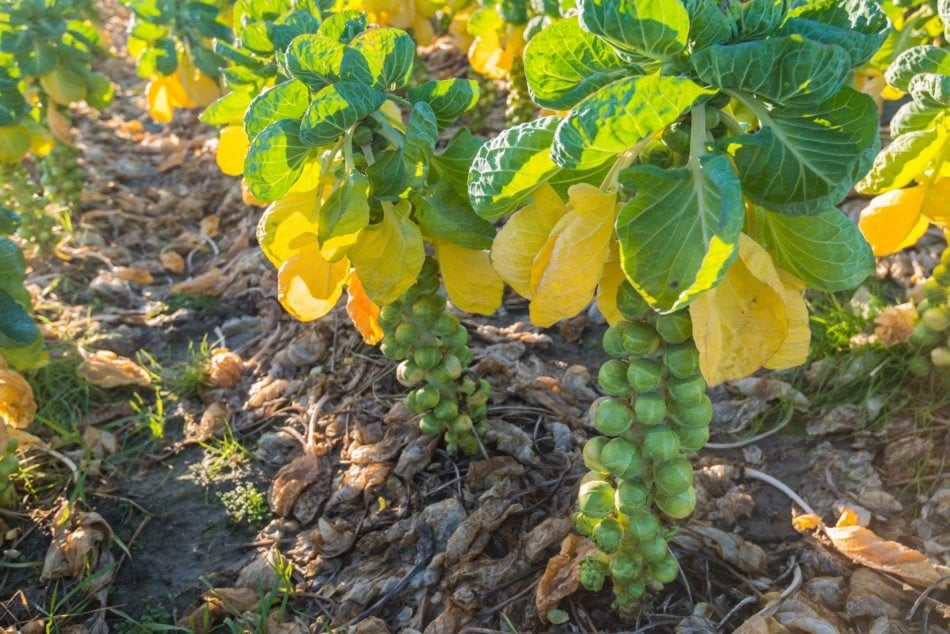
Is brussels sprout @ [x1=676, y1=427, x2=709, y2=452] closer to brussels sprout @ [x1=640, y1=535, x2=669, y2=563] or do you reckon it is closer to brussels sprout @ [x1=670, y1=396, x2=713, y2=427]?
brussels sprout @ [x1=670, y1=396, x2=713, y2=427]

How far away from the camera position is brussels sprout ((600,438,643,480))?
5.04 ft

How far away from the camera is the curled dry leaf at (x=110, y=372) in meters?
3.05

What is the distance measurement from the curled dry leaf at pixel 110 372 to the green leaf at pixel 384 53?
194 centimetres

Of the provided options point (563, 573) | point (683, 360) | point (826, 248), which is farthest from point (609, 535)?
point (826, 248)

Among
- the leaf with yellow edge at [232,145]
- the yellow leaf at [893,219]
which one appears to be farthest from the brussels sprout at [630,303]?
the leaf with yellow edge at [232,145]

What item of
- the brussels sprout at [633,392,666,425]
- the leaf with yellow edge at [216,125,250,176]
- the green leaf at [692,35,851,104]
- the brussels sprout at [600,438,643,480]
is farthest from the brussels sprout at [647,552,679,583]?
the leaf with yellow edge at [216,125,250,176]

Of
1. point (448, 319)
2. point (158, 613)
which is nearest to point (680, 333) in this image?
point (448, 319)

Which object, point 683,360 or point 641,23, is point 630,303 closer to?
point 683,360

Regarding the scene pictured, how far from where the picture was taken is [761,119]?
49.1 inches

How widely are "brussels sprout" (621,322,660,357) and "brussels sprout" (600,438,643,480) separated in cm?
20

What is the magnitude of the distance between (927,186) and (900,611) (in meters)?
1.02

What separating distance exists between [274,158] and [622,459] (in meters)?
0.88

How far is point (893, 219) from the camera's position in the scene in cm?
204

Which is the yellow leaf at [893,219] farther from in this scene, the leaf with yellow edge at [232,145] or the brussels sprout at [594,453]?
the leaf with yellow edge at [232,145]
